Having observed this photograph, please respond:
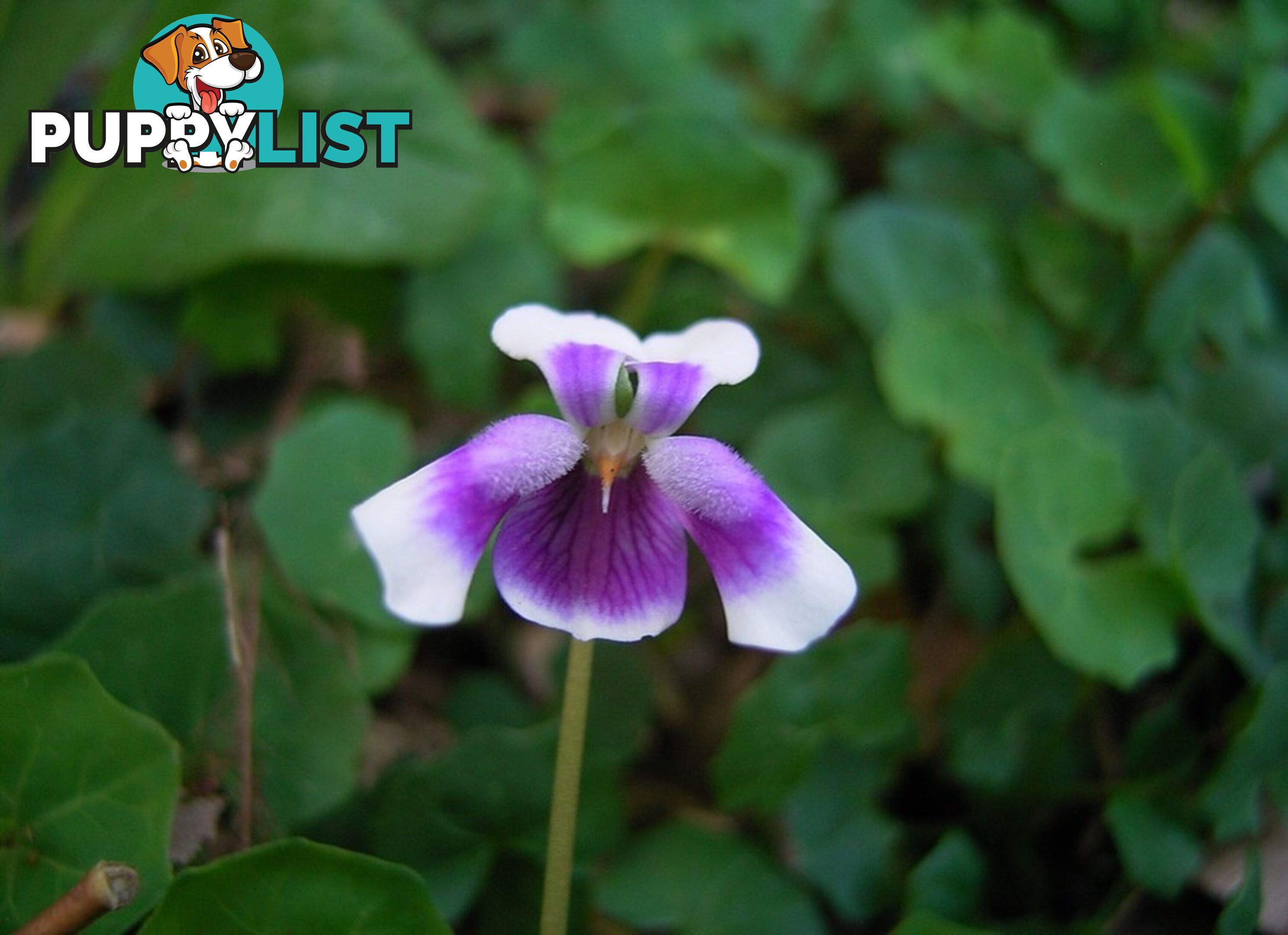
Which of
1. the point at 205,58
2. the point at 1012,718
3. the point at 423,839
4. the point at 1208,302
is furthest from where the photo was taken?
the point at 1208,302

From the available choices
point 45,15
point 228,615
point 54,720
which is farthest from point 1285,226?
point 45,15

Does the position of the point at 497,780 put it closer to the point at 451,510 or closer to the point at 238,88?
the point at 451,510

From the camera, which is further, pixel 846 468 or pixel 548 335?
pixel 846 468

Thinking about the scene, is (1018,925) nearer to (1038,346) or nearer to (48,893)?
(1038,346)

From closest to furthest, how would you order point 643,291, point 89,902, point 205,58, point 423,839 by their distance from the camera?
point 89,902 → point 423,839 → point 205,58 → point 643,291

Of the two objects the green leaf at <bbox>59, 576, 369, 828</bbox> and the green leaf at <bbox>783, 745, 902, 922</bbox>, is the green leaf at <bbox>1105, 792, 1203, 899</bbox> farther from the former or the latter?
the green leaf at <bbox>59, 576, 369, 828</bbox>

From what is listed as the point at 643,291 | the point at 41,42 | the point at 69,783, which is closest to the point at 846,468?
the point at 643,291

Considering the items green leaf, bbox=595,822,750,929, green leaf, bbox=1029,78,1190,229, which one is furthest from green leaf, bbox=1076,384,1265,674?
green leaf, bbox=595,822,750,929
